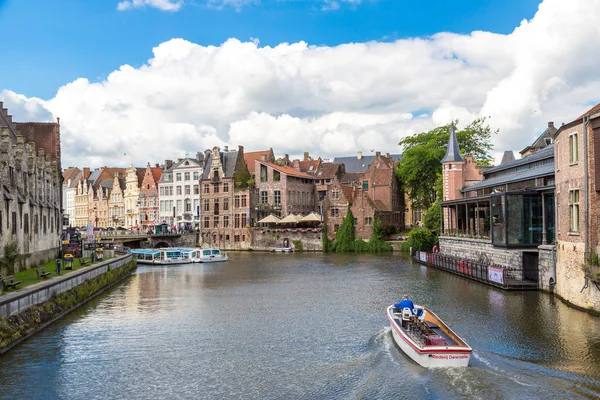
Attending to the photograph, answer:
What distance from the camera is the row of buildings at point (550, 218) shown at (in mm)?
26781

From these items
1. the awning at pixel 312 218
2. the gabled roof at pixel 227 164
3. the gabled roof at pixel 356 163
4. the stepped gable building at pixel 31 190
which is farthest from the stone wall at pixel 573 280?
the gabled roof at pixel 356 163

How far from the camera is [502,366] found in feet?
61.3

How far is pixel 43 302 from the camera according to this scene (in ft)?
90.5

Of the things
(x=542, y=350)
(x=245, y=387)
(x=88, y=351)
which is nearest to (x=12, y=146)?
(x=88, y=351)

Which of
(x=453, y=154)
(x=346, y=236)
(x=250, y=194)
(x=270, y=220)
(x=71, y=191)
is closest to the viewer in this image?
(x=453, y=154)

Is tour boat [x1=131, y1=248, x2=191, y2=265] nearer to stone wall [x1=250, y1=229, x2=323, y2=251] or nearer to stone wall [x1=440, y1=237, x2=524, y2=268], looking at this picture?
stone wall [x1=250, y1=229, x2=323, y2=251]

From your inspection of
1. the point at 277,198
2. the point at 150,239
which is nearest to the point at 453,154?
the point at 277,198

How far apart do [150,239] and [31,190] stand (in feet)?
143

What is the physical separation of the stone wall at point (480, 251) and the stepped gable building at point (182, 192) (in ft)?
168

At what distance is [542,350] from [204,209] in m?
73.7

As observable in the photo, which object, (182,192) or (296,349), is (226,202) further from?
(296,349)

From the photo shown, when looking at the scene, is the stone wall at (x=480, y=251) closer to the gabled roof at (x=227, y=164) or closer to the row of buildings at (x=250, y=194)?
the row of buildings at (x=250, y=194)

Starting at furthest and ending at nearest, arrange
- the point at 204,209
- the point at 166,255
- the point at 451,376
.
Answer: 1. the point at 204,209
2. the point at 166,255
3. the point at 451,376

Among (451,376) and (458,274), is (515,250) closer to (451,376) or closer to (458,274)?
(458,274)
